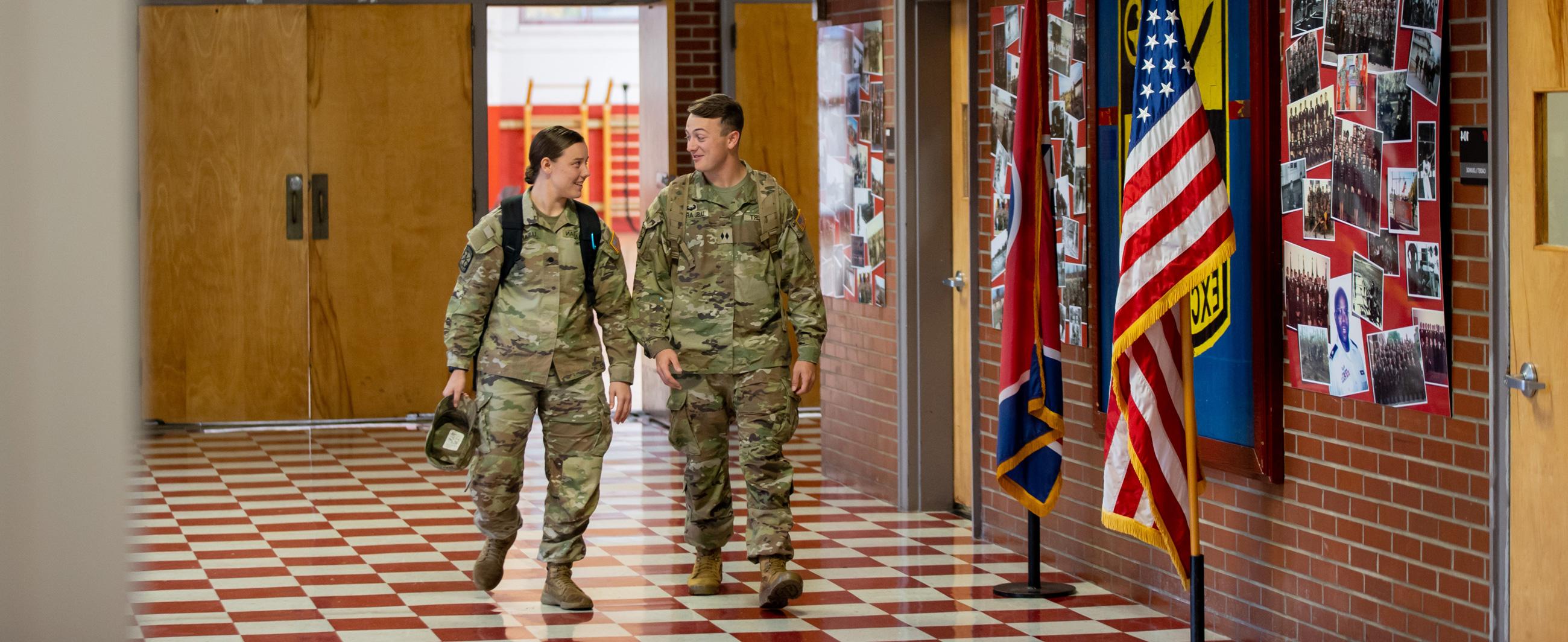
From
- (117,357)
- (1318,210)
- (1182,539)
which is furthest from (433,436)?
(117,357)

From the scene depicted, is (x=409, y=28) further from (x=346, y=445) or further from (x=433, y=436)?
(x=433, y=436)

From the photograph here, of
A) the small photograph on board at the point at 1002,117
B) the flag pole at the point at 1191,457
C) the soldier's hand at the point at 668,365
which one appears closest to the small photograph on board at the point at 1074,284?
the small photograph on board at the point at 1002,117

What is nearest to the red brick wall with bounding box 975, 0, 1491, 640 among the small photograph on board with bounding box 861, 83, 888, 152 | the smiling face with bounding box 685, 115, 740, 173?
the smiling face with bounding box 685, 115, 740, 173

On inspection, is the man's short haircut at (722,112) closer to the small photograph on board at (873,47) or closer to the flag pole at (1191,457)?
the flag pole at (1191,457)

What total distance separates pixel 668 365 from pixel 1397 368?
2.22 metres

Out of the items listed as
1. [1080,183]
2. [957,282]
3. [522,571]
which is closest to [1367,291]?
[1080,183]

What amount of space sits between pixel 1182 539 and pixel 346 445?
618cm

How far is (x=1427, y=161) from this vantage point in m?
4.03

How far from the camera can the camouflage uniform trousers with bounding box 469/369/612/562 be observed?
536cm

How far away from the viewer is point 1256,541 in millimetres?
4918

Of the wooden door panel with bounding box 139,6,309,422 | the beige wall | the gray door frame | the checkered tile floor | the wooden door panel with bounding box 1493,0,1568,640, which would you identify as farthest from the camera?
the wooden door panel with bounding box 139,6,309,422

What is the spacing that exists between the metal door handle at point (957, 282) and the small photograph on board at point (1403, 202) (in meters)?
3.25

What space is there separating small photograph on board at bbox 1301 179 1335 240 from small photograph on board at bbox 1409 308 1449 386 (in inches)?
15.1

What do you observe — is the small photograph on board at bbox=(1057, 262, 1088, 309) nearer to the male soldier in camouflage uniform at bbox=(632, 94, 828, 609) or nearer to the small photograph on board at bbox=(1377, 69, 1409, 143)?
the male soldier in camouflage uniform at bbox=(632, 94, 828, 609)
